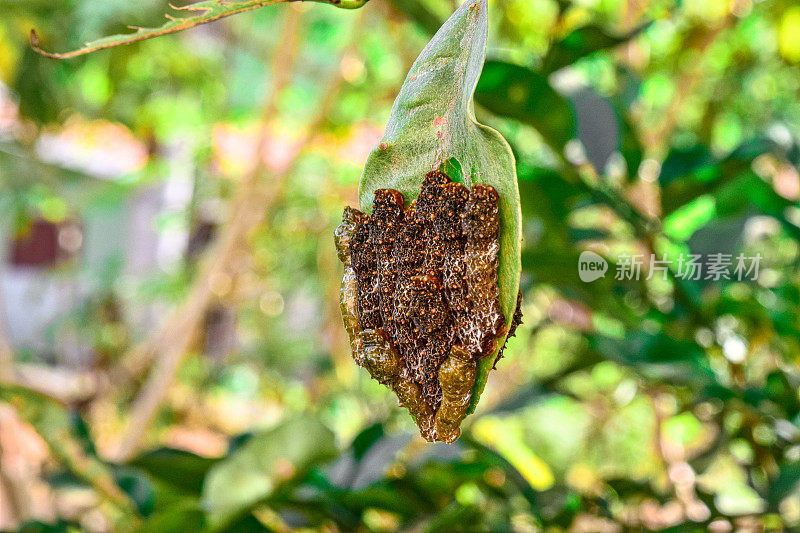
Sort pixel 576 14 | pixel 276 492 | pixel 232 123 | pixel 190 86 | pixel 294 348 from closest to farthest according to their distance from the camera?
pixel 276 492, pixel 576 14, pixel 190 86, pixel 232 123, pixel 294 348

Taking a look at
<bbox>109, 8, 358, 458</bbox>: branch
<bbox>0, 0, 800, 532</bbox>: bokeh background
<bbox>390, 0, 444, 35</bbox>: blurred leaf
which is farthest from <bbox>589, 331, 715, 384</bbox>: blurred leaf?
<bbox>109, 8, 358, 458</bbox>: branch

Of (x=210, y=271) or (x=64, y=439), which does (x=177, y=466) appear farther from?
(x=210, y=271)

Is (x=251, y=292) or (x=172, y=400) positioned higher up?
(x=251, y=292)

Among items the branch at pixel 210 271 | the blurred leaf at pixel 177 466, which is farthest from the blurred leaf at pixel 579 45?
the branch at pixel 210 271

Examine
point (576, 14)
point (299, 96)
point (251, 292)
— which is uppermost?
point (576, 14)

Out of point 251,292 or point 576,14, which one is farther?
point 251,292

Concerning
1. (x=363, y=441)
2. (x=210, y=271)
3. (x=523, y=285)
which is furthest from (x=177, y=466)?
(x=210, y=271)

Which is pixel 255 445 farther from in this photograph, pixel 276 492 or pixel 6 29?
pixel 6 29

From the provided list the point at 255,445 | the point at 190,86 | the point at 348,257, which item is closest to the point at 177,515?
the point at 255,445

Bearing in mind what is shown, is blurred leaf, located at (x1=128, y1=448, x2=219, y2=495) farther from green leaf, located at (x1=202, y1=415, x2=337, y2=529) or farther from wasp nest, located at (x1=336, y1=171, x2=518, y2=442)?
wasp nest, located at (x1=336, y1=171, x2=518, y2=442)
